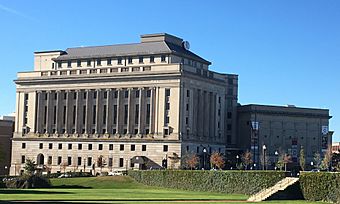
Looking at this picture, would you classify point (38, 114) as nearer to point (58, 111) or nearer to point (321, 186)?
point (58, 111)

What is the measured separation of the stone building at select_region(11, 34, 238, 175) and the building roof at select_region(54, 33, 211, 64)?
262mm

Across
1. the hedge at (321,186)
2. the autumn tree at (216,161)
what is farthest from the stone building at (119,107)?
the hedge at (321,186)

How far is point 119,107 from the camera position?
577ft

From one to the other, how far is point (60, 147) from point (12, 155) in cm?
1619

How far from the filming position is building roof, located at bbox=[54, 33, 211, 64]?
576ft

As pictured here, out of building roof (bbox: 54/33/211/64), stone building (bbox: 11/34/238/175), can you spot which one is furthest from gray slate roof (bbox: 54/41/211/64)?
stone building (bbox: 11/34/238/175)

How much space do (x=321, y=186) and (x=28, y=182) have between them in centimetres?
5152

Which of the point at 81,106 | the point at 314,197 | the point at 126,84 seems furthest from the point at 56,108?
the point at 314,197

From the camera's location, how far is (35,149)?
185750 mm

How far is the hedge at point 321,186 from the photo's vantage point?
68000 millimetres

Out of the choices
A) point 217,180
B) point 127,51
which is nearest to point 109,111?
→ point 127,51

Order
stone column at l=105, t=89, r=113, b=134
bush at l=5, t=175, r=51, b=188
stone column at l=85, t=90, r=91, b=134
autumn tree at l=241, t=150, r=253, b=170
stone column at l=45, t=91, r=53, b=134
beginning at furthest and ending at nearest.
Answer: stone column at l=45, t=91, r=53, b=134 → stone column at l=85, t=90, r=91, b=134 → stone column at l=105, t=89, r=113, b=134 → autumn tree at l=241, t=150, r=253, b=170 → bush at l=5, t=175, r=51, b=188

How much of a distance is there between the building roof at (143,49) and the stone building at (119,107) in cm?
26

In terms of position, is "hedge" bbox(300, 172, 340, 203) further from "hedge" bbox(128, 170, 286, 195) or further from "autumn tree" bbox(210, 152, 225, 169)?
"autumn tree" bbox(210, 152, 225, 169)
